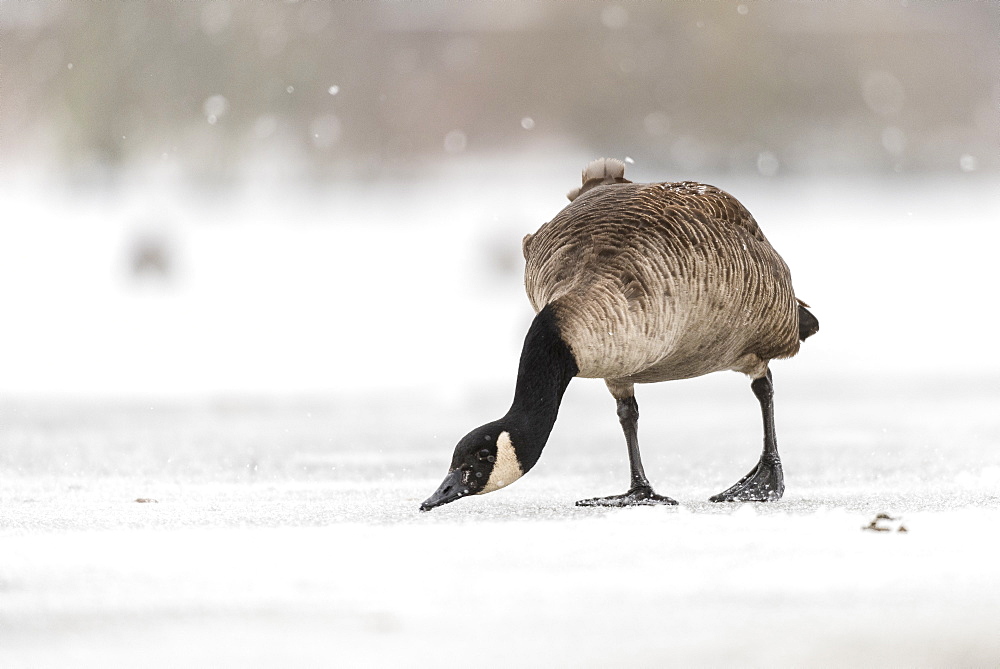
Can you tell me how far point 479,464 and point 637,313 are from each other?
0.55 meters

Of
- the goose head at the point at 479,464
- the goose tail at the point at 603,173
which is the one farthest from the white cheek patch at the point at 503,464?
the goose tail at the point at 603,173

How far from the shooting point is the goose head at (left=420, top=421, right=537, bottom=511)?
9.89 feet

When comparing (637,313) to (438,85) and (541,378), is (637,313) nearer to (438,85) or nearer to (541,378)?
(541,378)

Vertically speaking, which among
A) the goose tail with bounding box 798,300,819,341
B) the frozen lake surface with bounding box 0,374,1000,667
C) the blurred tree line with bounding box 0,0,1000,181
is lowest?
the frozen lake surface with bounding box 0,374,1000,667

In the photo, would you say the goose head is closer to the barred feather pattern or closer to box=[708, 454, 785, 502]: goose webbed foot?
the barred feather pattern

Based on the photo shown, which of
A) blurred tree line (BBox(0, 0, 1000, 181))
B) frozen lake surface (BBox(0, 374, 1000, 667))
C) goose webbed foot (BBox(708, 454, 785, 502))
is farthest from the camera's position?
blurred tree line (BBox(0, 0, 1000, 181))

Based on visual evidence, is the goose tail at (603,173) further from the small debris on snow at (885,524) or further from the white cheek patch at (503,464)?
the small debris on snow at (885,524)

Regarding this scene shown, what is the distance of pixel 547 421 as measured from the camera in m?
3.09

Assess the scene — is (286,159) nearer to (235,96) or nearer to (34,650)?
(235,96)

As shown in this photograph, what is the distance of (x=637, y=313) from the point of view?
3.18 metres

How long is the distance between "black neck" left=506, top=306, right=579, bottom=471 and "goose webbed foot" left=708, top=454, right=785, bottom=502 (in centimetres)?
72

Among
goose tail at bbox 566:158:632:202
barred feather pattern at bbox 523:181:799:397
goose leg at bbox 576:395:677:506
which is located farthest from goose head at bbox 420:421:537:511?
goose tail at bbox 566:158:632:202

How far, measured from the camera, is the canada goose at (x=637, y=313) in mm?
3072

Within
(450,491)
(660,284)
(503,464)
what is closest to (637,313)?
(660,284)
